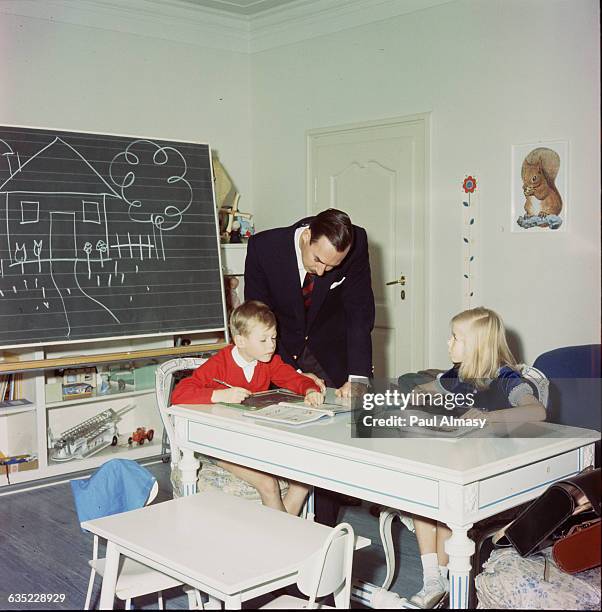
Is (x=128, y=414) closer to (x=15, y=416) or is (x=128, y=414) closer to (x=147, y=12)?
(x=15, y=416)

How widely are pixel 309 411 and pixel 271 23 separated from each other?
11.7 feet

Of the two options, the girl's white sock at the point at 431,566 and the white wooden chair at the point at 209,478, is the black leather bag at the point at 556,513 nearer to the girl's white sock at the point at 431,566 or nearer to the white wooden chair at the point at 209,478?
the girl's white sock at the point at 431,566

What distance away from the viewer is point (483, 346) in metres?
2.63

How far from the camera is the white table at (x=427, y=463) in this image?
81.1 inches

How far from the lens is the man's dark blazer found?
324 cm

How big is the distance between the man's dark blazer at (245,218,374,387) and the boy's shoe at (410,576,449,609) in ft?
2.92

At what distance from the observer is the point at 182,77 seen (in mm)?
5434

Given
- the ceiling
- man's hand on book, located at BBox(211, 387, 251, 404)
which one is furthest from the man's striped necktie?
the ceiling

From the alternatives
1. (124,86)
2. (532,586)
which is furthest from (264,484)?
(124,86)

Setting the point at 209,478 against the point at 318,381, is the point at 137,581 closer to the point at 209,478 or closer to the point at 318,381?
the point at 209,478

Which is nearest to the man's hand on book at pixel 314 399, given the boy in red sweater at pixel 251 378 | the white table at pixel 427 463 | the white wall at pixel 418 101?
the boy in red sweater at pixel 251 378

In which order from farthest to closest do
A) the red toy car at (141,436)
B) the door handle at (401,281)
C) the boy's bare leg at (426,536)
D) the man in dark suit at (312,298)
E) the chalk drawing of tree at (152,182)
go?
1. the red toy car at (141,436)
2. the door handle at (401,281)
3. the chalk drawing of tree at (152,182)
4. the man in dark suit at (312,298)
5. the boy's bare leg at (426,536)

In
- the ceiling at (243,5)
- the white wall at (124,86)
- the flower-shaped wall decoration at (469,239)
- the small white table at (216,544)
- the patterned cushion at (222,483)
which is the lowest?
the patterned cushion at (222,483)

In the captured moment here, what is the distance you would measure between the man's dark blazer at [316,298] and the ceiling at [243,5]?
2502mm
